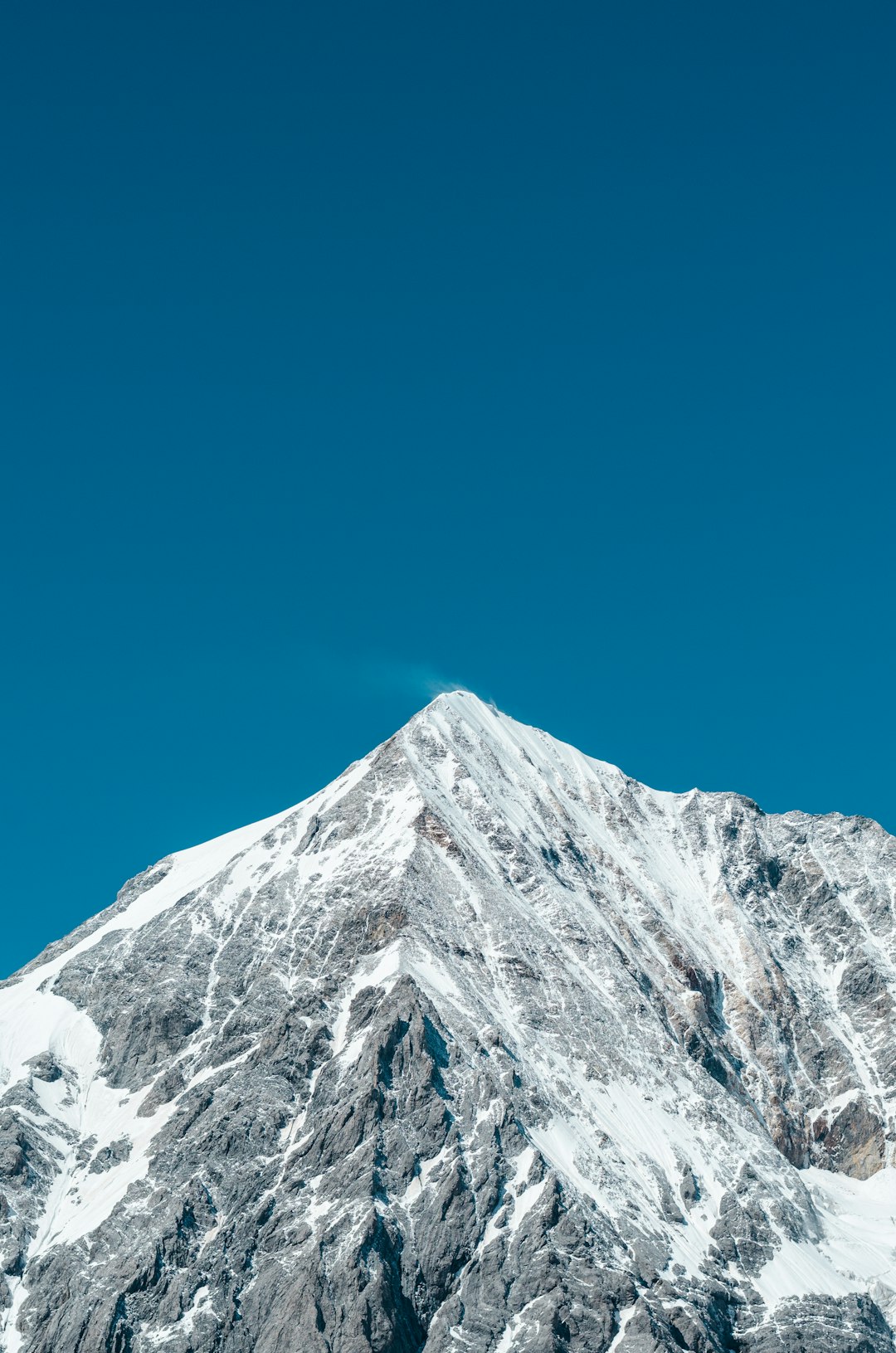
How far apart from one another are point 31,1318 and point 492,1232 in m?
57.9

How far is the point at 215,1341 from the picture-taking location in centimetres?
18075

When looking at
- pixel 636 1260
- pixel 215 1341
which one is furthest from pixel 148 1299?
pixel 636 1260

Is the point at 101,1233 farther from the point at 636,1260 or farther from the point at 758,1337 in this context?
the point at 758,1337

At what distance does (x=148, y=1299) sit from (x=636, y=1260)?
59.5 meters

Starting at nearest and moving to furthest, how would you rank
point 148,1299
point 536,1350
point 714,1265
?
point 536,1350 < point 148,1299 < point 714,1265

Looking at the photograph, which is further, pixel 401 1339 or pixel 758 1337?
pixel 758 1337

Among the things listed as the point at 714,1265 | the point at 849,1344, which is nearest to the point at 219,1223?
the point at 714,1265

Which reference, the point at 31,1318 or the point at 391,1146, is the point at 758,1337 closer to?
the point at 391,1146

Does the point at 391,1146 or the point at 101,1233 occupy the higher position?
the point at 391,1146

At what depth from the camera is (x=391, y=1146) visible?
196375mm

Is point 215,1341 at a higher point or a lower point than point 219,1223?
lower

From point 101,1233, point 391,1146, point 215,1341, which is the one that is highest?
point 391,1146

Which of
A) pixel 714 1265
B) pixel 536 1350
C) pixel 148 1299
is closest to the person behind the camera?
pixel 536 1350

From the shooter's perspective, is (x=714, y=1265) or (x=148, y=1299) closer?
(x=148, y=1299)
